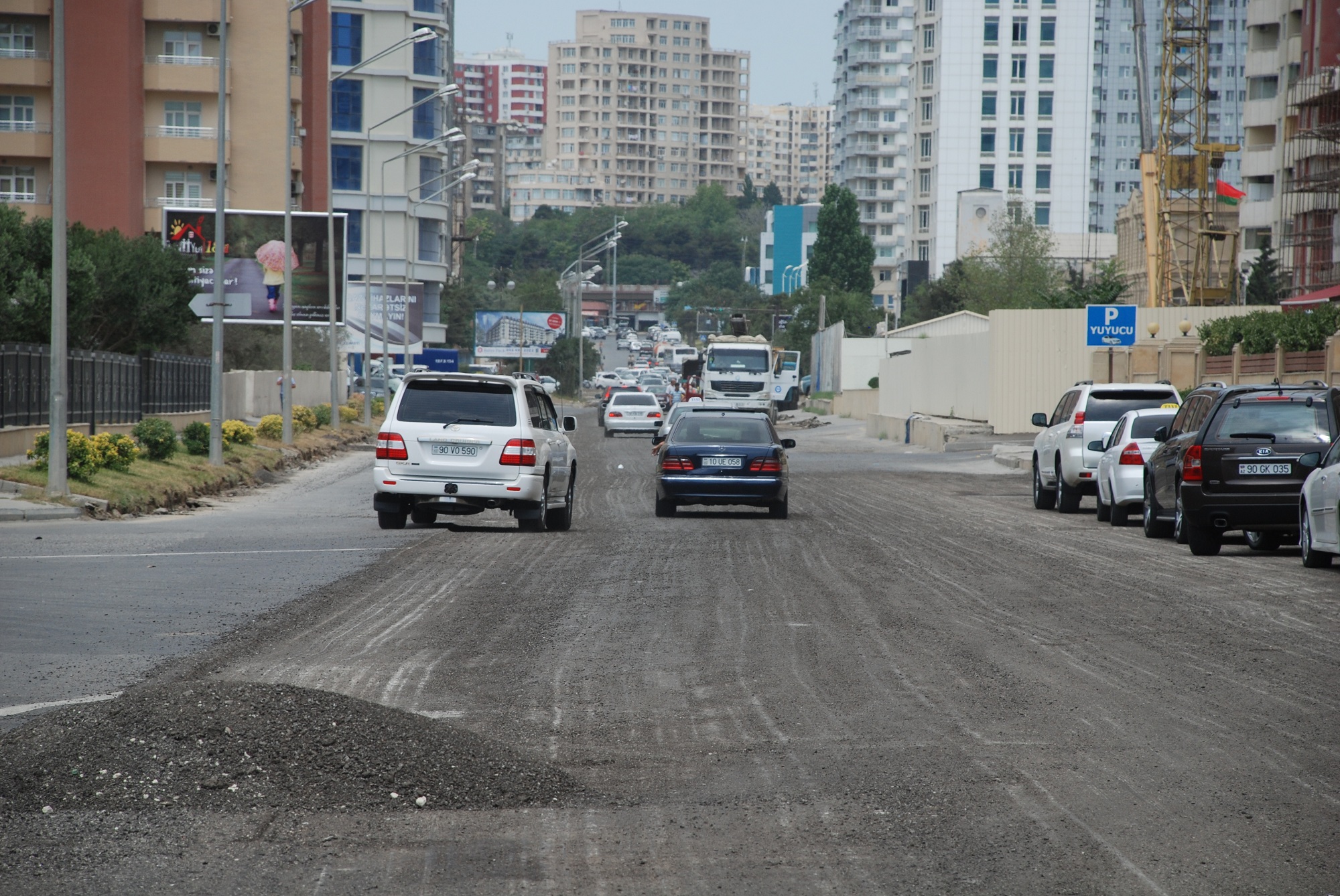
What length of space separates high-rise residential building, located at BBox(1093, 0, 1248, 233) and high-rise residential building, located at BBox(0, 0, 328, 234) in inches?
3883

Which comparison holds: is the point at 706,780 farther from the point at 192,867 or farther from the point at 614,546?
the point at 614,546

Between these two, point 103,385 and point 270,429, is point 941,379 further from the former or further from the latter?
point 103,385

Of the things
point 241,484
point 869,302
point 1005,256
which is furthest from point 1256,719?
point 869,302

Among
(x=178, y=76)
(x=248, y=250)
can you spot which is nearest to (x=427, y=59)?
(x=178, y=76)

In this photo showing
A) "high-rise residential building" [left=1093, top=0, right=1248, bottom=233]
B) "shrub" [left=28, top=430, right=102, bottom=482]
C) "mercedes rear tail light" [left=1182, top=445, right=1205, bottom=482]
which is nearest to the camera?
"mercedes rear tail light" [left=1182, top=445, right=1205, bottom=482]

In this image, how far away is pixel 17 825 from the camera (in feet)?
19.5

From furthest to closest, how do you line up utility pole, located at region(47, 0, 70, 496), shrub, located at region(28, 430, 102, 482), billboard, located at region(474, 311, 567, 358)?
1. billboard, located at region(474, 311, 567, 358)
2. shrub, located at region(28, 430, 102, 482)
3. utility pole, located at region(47, 0, 70, 496)

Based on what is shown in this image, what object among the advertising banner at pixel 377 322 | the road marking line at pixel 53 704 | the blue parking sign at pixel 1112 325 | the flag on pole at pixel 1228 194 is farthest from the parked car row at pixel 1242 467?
the flag on pole at pixel 1228 194

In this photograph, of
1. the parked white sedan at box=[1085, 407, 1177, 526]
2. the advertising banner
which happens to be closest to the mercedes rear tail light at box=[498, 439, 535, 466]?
the parked white sedan at box=[1085, 407, 1177, 526]

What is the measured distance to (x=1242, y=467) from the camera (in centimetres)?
1675

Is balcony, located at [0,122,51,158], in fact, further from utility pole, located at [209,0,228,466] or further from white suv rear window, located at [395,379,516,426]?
white suv rear window, located at [395,379,516,426]

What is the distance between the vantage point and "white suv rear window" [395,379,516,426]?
1944 centimetres

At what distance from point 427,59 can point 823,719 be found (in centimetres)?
10082

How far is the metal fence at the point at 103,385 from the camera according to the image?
3011cm
